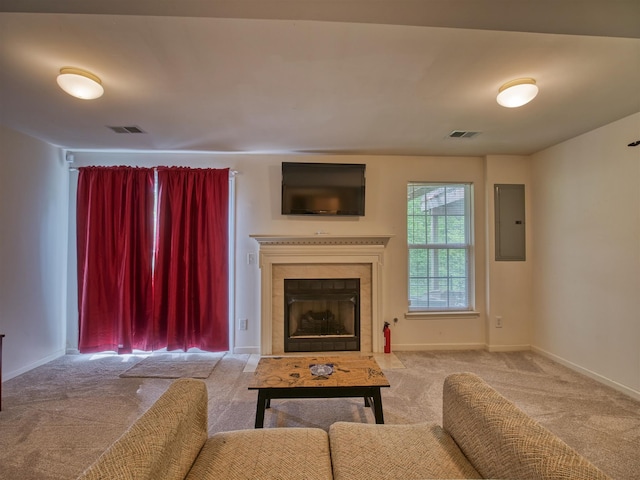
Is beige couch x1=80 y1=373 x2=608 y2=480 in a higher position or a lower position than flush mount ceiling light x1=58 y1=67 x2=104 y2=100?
lower

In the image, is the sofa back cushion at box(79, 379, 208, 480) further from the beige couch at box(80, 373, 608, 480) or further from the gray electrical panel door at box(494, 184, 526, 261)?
the gray electrical panel door at box(494, 184, 526, 261)

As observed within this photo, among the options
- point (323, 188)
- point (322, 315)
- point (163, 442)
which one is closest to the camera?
point (163, 442)

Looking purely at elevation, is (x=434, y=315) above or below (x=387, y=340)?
above

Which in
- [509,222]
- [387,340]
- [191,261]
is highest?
[509,222]

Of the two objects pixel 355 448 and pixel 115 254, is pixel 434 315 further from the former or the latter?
pixel 115 254

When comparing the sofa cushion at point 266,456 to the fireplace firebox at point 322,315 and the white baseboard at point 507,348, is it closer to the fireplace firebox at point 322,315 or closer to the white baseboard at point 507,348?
the fireplace firebox at point 322,315

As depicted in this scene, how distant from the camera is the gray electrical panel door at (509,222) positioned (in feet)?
11.7

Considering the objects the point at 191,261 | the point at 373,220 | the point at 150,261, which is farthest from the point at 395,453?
the point at 150,261

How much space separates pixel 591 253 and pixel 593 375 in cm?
118

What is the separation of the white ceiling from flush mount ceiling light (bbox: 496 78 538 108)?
54 millimetres

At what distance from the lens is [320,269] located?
11.6ft

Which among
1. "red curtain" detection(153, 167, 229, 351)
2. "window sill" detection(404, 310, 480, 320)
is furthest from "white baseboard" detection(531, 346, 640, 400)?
"red curtain" detection(153, 167, 229, 351)

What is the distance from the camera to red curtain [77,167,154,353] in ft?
10.9

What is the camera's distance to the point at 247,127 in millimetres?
2768
